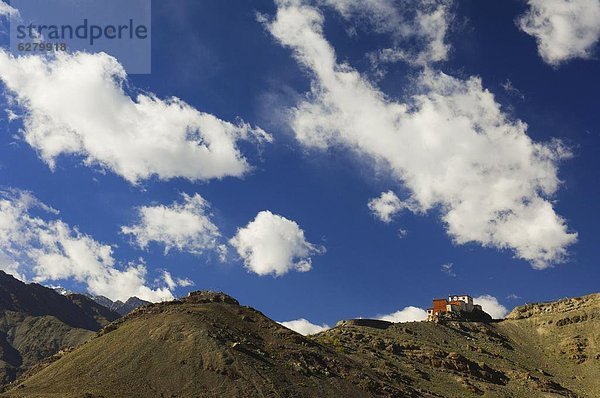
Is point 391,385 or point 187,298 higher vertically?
point 187,298

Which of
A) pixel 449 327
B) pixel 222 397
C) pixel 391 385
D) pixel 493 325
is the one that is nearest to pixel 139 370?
pixel 222 397

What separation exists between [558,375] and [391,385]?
135 feet

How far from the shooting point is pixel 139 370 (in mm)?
62969

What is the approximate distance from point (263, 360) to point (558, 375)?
5873 centimetres

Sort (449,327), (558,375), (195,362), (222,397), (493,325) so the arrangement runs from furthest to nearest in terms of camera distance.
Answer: (493,325) → (449,327) → (558,375) → (195,362) → (222,397)

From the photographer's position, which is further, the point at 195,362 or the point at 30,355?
the point at 30,355

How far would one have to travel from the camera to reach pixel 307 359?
71.6 meters

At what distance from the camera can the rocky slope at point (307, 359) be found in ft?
203

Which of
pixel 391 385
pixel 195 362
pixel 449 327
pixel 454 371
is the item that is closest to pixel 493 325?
pixel 449 327

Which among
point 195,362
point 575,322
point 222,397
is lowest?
point 222,397

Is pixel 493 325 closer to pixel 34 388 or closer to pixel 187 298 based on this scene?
pixel 187 298

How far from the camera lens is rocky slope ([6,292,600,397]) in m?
61.9

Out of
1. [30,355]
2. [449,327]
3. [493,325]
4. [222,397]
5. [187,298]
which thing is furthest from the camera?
[30,355]

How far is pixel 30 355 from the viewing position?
18712 cm
